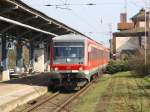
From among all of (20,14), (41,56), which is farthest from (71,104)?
(41,56)

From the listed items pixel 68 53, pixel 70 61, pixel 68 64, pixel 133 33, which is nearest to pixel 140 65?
pixel 68 53

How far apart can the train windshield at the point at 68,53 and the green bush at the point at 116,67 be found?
27755mm

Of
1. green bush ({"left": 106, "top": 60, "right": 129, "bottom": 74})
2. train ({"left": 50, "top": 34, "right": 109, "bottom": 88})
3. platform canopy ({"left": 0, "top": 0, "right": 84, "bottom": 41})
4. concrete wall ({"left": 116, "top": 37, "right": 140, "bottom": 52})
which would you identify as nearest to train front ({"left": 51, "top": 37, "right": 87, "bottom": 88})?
train ({"left": 50, "top": 34, "right": 109, "bottom": 88})

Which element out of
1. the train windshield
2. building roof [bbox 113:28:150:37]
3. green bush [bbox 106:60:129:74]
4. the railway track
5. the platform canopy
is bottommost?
the railway track

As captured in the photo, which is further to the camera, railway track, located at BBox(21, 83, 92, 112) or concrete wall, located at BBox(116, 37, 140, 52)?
concrete wall, located at BBox(116, 37, 140, 52)

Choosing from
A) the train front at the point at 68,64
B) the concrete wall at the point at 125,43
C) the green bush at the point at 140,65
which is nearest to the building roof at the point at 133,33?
the concrete wall at the point at 125,43

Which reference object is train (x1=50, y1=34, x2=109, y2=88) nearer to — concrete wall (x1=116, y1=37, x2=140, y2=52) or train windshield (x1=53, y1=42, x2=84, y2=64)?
train windshield (x1=53, y1=42, x2=84, y2=64)

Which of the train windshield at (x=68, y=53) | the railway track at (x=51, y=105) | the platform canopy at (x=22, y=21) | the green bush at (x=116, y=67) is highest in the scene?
the platform canopy at (x=22, y=21)

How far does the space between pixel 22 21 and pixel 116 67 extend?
77.8ft

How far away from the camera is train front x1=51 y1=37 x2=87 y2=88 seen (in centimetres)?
2633

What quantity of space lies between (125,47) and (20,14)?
6004 centimetres

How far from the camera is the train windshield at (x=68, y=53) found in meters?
26.6

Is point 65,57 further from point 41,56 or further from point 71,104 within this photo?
point 41,56

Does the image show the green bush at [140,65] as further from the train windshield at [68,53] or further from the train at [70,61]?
the train windshield at [68,53]
